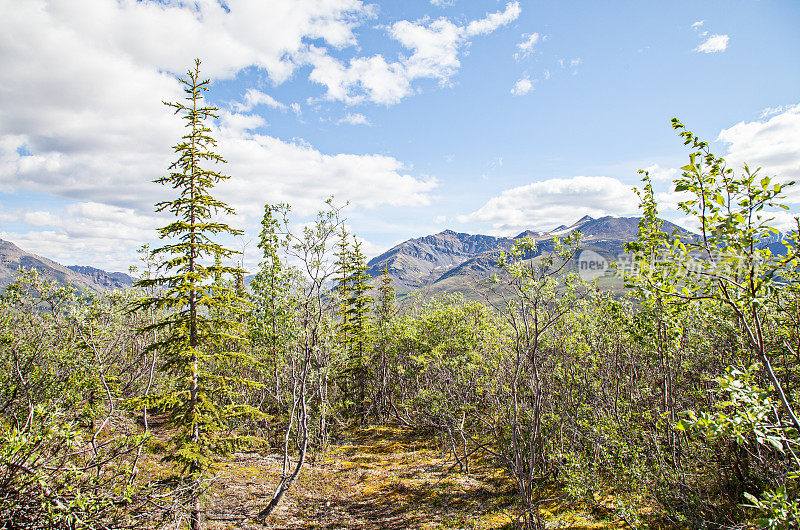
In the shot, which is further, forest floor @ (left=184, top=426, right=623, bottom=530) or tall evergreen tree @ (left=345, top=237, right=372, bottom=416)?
tall evergreen tree @ (left=345, top=237, right=372, bottom=416)

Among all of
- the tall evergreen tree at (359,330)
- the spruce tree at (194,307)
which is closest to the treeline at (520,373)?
the spruce tree at (194,307)

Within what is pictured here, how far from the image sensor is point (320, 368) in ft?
51.3

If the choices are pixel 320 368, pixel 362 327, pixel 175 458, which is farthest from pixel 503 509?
pixel 362 327

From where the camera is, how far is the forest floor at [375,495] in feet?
44.4

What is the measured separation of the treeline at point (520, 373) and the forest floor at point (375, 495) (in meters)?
0.92

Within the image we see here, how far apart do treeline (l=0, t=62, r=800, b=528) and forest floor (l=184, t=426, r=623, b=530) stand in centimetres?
92

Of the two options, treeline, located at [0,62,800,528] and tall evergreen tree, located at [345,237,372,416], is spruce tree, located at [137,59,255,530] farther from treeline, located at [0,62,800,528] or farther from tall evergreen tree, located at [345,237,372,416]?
tall evergreen tree, located at [345,237,372,416]

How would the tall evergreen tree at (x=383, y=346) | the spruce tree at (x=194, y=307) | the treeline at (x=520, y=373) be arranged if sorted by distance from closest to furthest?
the treeline at (x=520, y=373) → the spruce tree at (x=194, y=307) → the tall evergreen tree at (x=383, y=346)

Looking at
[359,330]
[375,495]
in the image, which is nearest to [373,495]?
[375,495]

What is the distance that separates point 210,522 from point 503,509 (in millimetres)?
11408

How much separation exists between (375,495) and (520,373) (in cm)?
993

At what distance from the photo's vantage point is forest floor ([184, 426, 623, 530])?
13.5 m

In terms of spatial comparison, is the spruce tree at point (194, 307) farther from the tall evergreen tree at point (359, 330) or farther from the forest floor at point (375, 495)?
the tall evergreen tree at point (359, 330)

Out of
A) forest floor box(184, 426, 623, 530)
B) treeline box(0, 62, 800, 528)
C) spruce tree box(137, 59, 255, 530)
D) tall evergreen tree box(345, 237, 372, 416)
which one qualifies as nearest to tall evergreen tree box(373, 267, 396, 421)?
tall evergreen tree box(345, 237, 372, 416)
